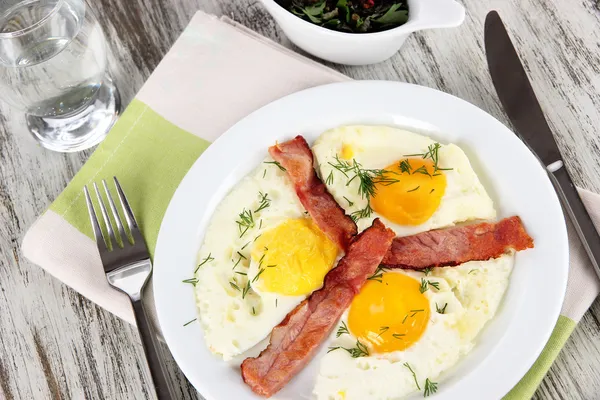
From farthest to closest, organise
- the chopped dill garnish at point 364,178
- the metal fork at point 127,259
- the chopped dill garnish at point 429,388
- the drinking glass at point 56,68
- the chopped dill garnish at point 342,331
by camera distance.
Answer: the drinking glass at point 56,68 < the metal fork at point 127,259 < the chopped dill garnish at point 364,178 < the chopped dill garnish at point 342,331 < the chopped dill garnish at point 429,388

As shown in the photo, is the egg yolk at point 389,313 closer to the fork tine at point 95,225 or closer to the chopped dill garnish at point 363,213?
the chopped dill garnish at point 363,213

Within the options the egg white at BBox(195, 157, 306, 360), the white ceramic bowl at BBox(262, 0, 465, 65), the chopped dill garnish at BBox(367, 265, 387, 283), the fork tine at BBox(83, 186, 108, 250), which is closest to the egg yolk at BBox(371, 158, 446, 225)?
the chopped dill garnish at BBox(367, 265, 387, 283)

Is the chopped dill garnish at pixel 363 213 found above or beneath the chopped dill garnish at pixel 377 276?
Answer: above

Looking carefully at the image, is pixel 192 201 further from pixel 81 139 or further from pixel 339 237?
pixel 81 139

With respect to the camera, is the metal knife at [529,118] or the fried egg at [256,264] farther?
the metal knife at [529,118]

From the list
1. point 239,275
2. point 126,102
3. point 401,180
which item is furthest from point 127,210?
point 401,180

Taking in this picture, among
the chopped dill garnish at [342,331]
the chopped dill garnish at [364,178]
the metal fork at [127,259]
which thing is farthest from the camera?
the metal fork at [127,259]

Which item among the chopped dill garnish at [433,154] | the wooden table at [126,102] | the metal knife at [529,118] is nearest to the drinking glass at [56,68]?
the wooden table at [126,102]
